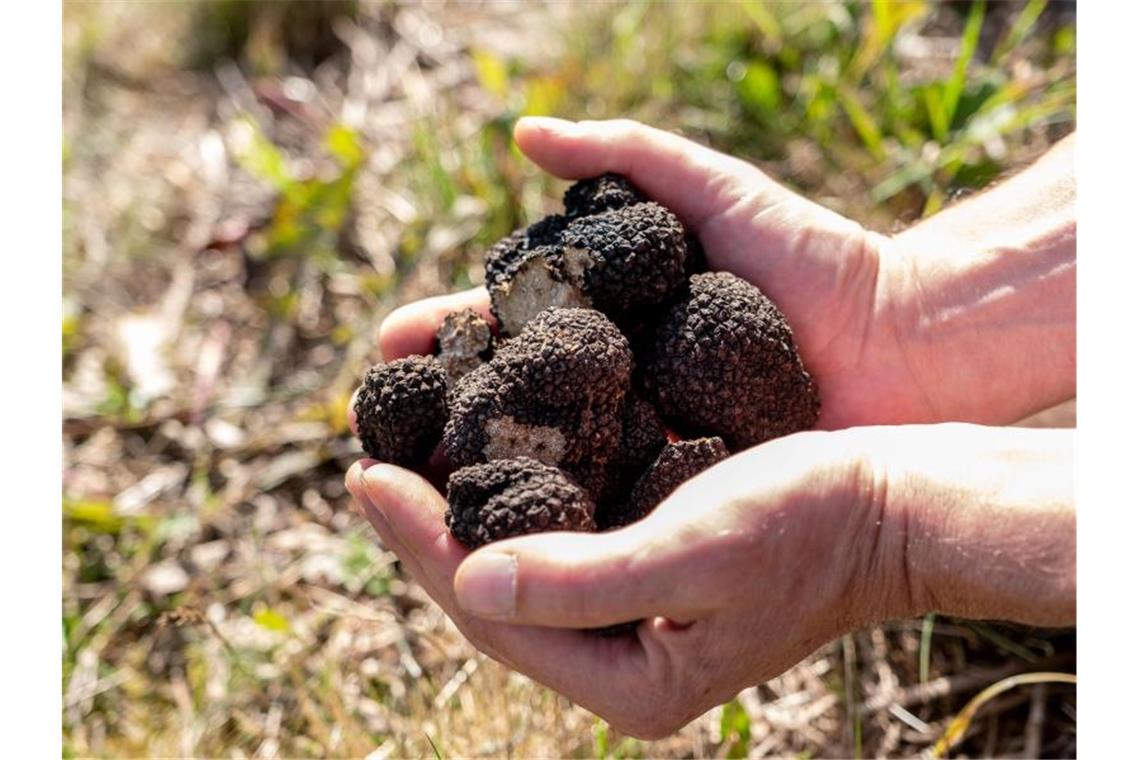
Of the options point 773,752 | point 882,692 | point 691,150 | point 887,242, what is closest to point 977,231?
point 887,242

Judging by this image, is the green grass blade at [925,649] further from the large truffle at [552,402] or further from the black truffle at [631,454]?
the large truffle at [552,402]

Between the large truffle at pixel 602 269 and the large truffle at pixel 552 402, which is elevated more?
the large truffle at pixel 602 269

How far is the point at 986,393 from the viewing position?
7.69 feet

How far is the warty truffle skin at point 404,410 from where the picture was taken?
6.50ft

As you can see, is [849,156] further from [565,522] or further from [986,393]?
[565,522]

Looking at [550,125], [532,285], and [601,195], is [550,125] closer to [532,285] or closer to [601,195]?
[601,195]

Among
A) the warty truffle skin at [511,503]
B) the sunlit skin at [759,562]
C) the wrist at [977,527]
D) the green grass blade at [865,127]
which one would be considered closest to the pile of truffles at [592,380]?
the warty truffle skin at [511,503]

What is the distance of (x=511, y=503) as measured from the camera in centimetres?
173

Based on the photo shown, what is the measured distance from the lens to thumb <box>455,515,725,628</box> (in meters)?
1.54

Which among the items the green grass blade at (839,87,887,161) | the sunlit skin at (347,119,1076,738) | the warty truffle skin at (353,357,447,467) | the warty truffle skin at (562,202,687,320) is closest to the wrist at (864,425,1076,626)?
the sunlit skin at (347,119,1076,738)

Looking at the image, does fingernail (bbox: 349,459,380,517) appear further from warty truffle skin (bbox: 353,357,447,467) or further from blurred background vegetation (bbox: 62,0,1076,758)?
blurred background vegetation (bbox: 62,0,1076,758)

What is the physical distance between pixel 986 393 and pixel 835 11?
162cm

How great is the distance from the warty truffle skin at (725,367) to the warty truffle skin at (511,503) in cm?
33

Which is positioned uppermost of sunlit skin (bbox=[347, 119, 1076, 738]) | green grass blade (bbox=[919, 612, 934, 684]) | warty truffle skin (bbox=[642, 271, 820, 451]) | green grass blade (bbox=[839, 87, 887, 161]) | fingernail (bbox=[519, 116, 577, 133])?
fingernail (bbox=[519, 116, 577, 133])
